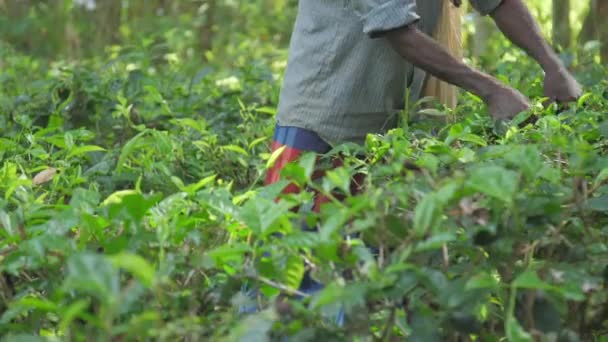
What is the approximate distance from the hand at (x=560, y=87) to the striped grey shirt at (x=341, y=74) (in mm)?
355

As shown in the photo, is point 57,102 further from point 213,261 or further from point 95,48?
point 95,48

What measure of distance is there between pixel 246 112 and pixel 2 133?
817 mm

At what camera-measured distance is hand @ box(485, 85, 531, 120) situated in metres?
2.45

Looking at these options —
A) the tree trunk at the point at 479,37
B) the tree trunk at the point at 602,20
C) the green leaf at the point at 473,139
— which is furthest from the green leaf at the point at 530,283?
the tree trunk at the point at 479,37

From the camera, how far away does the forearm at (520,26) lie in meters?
2.86

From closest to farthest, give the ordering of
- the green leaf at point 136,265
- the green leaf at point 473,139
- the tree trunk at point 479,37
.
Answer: the green leaf at point 136,265
the green leaf at point 473,139
the tree trunk at point 479,37

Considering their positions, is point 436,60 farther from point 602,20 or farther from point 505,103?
point 602,20

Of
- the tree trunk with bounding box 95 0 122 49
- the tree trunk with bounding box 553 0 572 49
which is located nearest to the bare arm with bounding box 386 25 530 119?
the tree trunk with bounding box 553 0 572 49

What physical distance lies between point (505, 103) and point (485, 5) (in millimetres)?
524

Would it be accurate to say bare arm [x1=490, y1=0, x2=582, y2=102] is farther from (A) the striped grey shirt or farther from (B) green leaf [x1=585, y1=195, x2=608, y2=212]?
(B) green leaf [x1=585, y1=195, x2=608, y2=212]

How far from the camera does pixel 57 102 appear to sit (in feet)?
12.2

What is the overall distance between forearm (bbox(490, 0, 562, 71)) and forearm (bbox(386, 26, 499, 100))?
0.37 m

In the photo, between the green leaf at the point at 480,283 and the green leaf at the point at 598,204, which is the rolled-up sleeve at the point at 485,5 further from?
the green leaf at the point at 480,283

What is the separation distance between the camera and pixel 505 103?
2.47m
